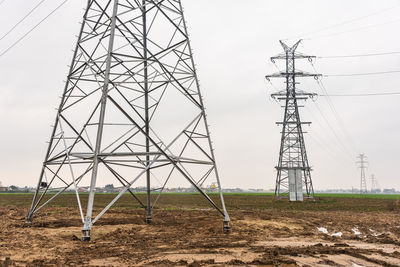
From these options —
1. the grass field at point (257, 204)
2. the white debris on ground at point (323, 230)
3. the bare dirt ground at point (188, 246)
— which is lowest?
the grass field at point (257, 204)

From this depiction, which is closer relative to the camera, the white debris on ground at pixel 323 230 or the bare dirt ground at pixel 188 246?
the bare dirt ground at pixel 188 246

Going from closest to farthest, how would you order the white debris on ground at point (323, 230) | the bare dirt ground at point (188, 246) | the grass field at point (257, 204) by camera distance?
1. the bare dirt ground at point (188, 246)
2. the white debris on ground at point (323, 230)
3. the grass field at point (257, 204)

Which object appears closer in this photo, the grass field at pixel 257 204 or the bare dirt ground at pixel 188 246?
the bare dirt ground at pixel 188 246

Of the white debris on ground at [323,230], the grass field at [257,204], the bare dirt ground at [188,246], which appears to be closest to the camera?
the bare dirt ground at [188,246]

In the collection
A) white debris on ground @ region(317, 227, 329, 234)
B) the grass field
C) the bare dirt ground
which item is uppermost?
the bare dirt ground

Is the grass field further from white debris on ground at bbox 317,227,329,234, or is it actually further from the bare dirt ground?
the bare dirt ground

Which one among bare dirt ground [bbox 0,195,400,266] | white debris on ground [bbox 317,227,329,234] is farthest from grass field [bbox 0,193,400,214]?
bare dirt ground [bbox 0,195,400,266]

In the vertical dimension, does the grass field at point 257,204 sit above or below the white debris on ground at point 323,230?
below

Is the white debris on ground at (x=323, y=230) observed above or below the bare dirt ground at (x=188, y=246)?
below

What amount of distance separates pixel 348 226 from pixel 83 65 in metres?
13.8

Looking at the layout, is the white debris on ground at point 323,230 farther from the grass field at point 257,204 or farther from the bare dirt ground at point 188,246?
the grass field at point 257,204

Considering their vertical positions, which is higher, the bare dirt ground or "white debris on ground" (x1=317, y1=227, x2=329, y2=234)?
the bare dirt ground

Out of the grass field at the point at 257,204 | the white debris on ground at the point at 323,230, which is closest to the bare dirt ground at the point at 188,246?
the white debris on ground at the point at 323,230

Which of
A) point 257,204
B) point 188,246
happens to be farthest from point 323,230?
point 257,204
